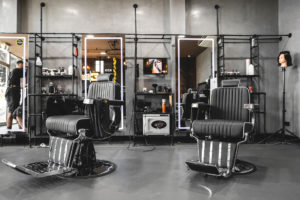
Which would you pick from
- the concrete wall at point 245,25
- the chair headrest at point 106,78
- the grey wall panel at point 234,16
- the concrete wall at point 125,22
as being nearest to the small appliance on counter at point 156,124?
the concrete wall at point 125,22

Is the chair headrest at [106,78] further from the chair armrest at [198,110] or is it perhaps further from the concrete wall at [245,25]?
the concrete wall at [245,25]

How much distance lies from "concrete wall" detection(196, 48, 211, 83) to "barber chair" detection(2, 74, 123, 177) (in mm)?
2676

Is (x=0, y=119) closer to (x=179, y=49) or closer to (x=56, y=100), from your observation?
(x=56, y=100)

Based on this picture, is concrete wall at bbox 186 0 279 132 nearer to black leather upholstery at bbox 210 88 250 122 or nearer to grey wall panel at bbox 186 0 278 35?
grey wall panel at bbox 186 0 278 35

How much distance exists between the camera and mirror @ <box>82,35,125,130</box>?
14.9ft

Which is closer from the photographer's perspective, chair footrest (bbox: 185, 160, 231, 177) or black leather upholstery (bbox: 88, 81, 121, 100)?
chair footrest (bbox: 185, 160, 231, 177)

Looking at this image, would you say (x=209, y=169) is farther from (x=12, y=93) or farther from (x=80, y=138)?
(x=12, y=93)

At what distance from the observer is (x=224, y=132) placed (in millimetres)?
2170

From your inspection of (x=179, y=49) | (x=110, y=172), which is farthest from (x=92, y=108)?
(x=179, y=49)

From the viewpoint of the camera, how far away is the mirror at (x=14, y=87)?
4250 mm

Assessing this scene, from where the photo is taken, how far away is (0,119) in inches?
171

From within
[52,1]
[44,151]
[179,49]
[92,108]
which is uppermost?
[52,1]

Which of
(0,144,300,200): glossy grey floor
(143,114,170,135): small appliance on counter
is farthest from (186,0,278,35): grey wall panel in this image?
(0,144,300,200): glossy grey floor

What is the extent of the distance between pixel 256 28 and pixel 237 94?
3.03 m
